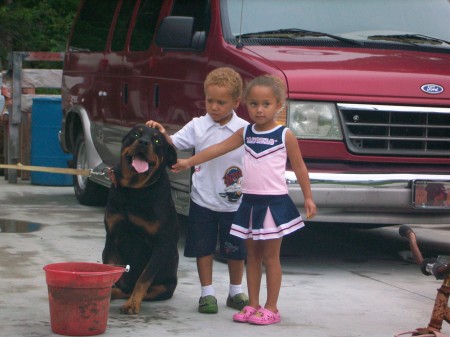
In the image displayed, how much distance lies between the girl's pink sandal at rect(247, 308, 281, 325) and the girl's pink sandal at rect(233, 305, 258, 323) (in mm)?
26

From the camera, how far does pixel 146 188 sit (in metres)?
6.46

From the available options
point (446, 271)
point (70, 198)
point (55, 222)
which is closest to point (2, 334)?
point (446, 271)

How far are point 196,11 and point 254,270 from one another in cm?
317

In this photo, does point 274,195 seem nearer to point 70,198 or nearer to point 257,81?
point 257,81

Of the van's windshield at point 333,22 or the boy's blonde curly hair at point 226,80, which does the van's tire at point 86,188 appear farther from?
the boy's blonde curly hair at point 226,80

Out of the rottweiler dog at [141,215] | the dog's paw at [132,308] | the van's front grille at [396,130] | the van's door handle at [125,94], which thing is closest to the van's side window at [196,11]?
the van's door handle at [125,94]

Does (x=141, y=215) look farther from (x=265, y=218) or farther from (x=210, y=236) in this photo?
(x=265, y=218)

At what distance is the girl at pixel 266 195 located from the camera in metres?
6.24

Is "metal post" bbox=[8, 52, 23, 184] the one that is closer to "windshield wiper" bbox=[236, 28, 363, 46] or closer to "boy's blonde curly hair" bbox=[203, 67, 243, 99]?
"windshield wiper" bbox=[236, 28, 363, 46]

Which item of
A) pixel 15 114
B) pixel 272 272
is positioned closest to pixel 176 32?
pixel 272 272

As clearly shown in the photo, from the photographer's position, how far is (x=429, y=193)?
7.80m

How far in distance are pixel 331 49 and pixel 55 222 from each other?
3247 mm

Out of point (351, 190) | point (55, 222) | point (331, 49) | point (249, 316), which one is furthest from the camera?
point (55, 222)

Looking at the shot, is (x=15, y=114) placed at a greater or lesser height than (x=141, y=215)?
greater
